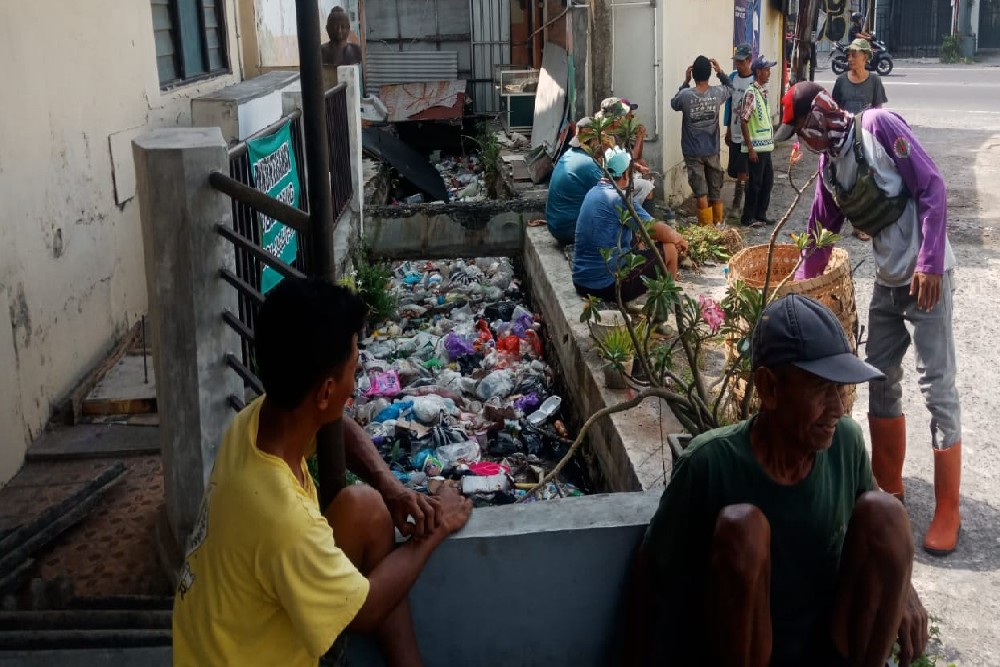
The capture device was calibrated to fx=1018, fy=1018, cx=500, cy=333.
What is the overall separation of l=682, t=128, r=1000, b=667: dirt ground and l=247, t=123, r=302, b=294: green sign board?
3079mm

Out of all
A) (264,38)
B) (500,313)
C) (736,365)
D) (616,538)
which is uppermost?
Result: (264,38)

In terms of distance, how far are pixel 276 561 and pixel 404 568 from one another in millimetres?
592

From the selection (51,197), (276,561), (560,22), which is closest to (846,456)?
(276,561)

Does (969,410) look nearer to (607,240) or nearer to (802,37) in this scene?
(607,240)

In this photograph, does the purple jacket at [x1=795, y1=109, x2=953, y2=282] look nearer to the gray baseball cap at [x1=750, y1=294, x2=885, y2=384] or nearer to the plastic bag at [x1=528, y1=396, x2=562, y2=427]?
the gray baseball cap at [x1=750, y1=294, x2=885, y2=384]

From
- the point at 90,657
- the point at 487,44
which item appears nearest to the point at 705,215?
the point at 90,657

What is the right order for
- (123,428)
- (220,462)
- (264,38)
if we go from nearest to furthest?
1. (220,462)
2. (123,428)
3. (264,38)

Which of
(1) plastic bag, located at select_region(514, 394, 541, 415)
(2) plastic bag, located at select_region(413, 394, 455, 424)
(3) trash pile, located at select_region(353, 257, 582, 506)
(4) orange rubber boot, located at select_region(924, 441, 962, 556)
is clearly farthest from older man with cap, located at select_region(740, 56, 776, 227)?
(4) orange rubber boot, located at select_region(924, 441, 962, 556)

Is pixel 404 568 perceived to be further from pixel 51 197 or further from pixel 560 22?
pixel 560 22

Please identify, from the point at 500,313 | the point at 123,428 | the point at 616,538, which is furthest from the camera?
the point at 500,313

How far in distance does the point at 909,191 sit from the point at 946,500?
4.03 feet

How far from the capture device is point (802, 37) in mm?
16531

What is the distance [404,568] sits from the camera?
238 cm

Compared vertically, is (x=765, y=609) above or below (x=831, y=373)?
below
